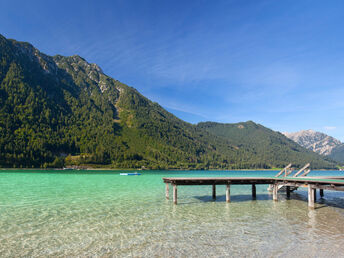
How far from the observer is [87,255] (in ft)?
37.4

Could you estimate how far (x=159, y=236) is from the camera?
14.6 meters

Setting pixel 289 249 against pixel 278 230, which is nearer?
pixel 289 249

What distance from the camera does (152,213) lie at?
21703mm

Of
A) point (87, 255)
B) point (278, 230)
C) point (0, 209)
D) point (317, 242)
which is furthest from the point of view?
point (0, 209)

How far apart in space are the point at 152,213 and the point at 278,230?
418 inches

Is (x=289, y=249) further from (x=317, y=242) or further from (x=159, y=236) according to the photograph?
(x=159, y=236)

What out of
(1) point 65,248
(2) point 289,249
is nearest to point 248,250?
(2) point 289,249

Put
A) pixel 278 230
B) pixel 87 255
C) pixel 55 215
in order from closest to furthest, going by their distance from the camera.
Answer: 1. pixel 87 255
2. pixel 278 230
3. pixel 55 215

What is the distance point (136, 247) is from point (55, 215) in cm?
1144

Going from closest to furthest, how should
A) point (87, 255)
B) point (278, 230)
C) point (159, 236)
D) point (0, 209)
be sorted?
1. point (87, 255)
2. point (159, 236)
3. point (278, 230)
4. point (0, 209)

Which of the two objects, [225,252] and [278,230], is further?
[278,230]

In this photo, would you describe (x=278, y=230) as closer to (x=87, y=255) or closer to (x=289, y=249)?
(x=289, y=249)

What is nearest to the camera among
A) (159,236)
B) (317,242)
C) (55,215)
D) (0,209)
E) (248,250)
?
(248,250)

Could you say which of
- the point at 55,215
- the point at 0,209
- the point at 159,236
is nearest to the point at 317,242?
the point at 159,236
